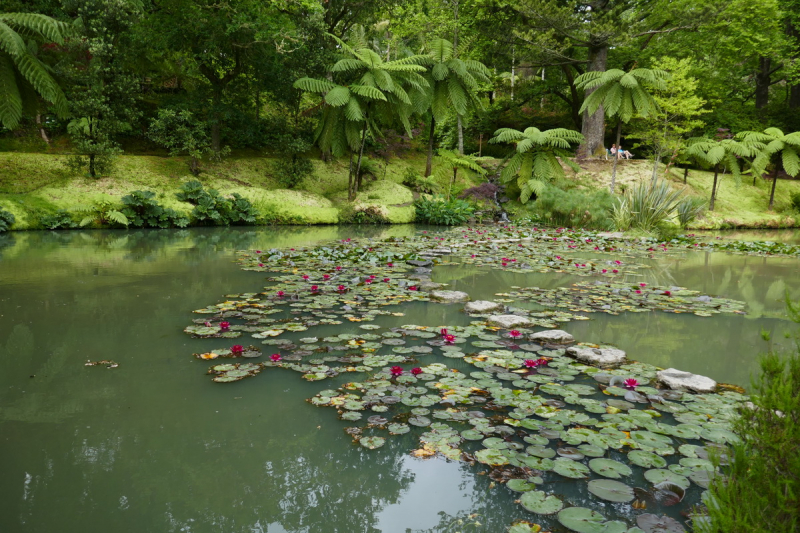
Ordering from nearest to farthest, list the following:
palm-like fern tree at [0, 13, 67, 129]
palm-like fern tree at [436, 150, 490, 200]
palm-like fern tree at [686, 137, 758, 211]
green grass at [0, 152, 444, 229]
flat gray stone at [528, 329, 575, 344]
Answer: flat gray stone at [528, 329, 575, 344]
palm-like fern tree at [0, 13, 67, 129]
green grass at [0, 152, 444, 229]
palm-like fern tree at [686, 137, 758, 211]
palm-like fern tree at [436, 150, 490, 200]

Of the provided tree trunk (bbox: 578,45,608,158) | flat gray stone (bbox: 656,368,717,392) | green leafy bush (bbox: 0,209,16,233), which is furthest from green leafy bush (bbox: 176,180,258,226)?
tree trunk (bbox: 578,45,608,158)

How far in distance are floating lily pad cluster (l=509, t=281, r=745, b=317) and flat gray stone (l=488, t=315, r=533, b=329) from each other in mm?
715

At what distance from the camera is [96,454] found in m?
1.81

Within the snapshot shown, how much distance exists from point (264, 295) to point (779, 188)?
60.3ft

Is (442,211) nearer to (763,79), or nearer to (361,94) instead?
(361,94)

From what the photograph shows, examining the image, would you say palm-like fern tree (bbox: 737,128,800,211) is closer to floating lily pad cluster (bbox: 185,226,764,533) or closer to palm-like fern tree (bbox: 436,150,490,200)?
palm-like fern tree (bbox: 436,150,490,200)

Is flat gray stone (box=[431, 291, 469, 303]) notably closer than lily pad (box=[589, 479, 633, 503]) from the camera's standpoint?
No

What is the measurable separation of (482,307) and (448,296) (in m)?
0.41

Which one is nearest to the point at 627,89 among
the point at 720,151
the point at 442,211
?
the point at 720,151

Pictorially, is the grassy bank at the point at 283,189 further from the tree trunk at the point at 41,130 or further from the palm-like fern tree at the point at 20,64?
the tree trunk at the point at 41,130

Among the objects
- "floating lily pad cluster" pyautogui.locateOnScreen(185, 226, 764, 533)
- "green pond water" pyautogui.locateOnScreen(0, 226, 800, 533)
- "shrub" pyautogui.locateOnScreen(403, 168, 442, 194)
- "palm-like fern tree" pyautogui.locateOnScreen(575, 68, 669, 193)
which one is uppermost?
"palm-like fern tree" pyautogui.locateOnScreen(575, 68, 669, 193)

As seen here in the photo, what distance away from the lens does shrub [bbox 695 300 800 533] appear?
88 cm

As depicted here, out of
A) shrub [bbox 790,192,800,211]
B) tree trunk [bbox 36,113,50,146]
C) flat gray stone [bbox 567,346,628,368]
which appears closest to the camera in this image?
flat gray stone [bbox 567,346,628,368]

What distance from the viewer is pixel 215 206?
10375 mm
